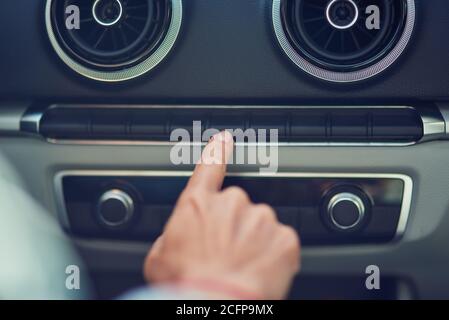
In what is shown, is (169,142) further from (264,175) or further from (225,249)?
(225,249)

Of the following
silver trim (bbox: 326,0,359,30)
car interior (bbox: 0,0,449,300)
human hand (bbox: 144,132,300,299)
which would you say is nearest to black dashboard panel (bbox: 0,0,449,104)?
car interior (bbox: 0,0,449,300)

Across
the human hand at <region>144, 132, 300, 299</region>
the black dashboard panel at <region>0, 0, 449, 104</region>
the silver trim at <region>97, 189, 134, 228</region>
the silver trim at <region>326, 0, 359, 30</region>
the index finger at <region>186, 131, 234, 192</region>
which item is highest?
the silver trim at <region>326, 0, 359, 30</region>

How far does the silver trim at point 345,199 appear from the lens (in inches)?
65.4

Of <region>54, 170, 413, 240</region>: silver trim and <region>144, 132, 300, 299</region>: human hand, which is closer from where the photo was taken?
<region>144, 132, 300, 299</region>: human hand

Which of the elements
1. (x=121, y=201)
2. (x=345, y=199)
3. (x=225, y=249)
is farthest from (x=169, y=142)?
(x=225, y=249)

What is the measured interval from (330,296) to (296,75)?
512 millimetres

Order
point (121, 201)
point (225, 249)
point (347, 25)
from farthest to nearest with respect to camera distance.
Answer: point (121, 201)
point (347, 25)
point (225, 249)

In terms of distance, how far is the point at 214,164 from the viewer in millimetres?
1426

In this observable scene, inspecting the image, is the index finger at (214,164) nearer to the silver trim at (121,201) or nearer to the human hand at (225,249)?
the human hand at (225,249)

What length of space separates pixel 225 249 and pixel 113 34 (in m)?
0.67

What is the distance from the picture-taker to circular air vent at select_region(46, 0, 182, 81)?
1610 millimetres

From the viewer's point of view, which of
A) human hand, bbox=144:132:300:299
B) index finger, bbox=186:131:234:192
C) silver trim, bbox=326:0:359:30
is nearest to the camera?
human hand, bbox=144:132:300:299

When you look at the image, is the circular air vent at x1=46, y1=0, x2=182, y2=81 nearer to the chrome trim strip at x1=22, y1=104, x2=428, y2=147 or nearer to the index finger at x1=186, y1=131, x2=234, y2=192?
the chrome trim strip at x1=22, y1=104, x2=428, y2=147
